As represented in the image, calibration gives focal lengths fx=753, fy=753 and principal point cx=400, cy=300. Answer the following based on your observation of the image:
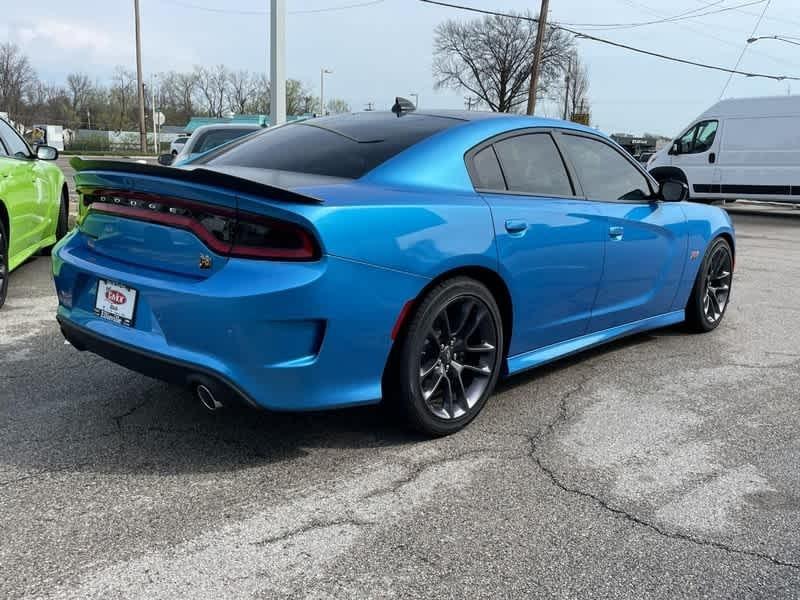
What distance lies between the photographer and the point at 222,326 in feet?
8.88

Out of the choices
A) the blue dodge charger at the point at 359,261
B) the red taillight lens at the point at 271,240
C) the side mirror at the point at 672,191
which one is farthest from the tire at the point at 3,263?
the side mirror at the point at 672,191

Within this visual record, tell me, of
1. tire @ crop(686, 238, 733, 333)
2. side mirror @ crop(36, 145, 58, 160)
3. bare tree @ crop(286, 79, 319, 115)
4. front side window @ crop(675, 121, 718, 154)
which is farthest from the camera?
bare tree @ crop(286, 79, 319, 115)

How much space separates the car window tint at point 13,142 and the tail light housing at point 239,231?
4558 millimetres

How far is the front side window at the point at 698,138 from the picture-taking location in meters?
17.2

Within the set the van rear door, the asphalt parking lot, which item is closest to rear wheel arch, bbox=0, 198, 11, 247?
the asphalt parking lot

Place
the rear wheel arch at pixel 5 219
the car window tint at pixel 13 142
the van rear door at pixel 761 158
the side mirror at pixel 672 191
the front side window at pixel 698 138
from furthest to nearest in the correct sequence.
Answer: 1. the front side window at pixel 698 138
2. the van rear door at pixel 761 158
3. the car window tint at pixel 13 142
4. the rear wheel arch at pixel 5 219
5. the side mirror at pixel 672 191

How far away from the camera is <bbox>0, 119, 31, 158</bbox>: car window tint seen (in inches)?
261

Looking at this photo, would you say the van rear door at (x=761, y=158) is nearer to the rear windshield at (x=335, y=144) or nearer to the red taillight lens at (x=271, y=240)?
the rear windshield at (x=335, y=144)

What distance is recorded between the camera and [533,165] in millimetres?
3865

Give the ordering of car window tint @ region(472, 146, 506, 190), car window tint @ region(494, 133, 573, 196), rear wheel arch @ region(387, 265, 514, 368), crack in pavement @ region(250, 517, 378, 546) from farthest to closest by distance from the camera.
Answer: car window tint @ region(494, 133, 573, 196), car window tint @ region(472, 146, 506, 190), rear wheel arch @ region(387, 265, 514, 368), crack in pavement @ region(250, 517, 378, 546)

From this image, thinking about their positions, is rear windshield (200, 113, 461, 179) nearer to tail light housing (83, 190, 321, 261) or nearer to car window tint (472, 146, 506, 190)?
car window tint (472, 146, 506, 190)

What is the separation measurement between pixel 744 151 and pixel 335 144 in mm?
15580

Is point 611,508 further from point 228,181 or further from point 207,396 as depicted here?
point 228,181

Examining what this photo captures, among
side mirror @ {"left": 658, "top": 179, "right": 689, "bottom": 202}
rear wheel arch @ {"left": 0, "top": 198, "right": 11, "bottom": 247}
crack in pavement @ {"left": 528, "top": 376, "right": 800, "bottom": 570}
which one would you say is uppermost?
side mirror @ {"left": 658, "top": 179, "right": 689, "bottom": 202}
